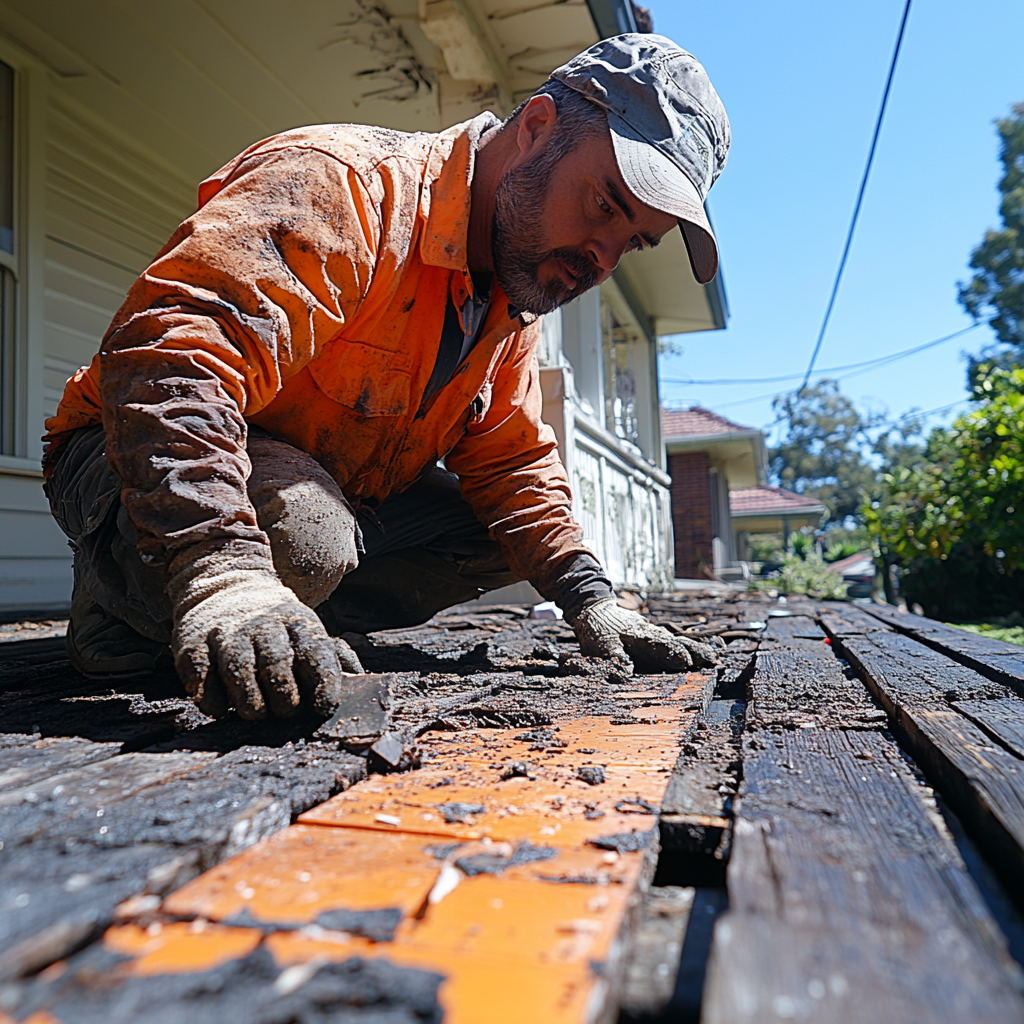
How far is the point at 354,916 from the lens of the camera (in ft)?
2.18

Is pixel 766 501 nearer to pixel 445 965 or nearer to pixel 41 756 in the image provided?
pixel 41 756

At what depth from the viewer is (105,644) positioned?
1945 millimetres

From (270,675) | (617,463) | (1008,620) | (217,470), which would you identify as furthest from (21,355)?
(1008,620)

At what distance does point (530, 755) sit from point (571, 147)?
57.9 inches

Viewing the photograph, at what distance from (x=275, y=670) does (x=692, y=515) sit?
1603 centimetres

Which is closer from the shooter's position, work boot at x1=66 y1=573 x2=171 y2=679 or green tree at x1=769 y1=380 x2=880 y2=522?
work boot at x1=66 y1=573 x2=171 y2=679

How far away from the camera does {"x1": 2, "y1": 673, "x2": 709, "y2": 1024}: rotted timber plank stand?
1.88ft

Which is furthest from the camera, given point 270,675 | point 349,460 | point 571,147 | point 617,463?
point 617,463

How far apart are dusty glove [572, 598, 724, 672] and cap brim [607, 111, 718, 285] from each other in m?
1.15

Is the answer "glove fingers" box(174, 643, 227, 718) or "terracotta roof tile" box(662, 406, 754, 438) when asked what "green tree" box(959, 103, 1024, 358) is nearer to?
"terracotta roof tile" box(662, 406, 754, 438)

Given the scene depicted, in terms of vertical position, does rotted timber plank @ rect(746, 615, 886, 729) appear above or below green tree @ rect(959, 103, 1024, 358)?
below

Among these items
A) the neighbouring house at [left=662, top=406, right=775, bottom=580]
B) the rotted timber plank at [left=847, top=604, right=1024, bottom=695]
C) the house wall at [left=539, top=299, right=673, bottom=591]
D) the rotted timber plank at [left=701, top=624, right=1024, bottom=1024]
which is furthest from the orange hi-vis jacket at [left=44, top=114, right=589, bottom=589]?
the neighbouring house at [left=662, top=406, right=775, bottom=580]

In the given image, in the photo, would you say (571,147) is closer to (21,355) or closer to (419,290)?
(419,290)

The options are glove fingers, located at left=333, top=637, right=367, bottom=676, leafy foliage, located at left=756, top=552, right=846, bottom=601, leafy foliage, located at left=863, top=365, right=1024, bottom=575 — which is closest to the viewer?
glove fingers, located at left=333, top=637, right=367, bottom=676
